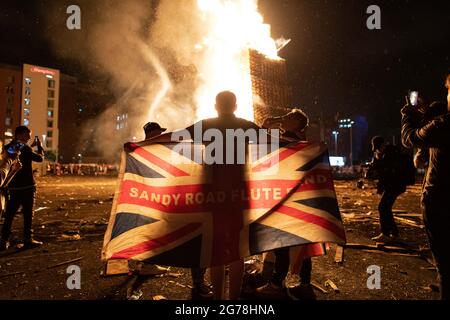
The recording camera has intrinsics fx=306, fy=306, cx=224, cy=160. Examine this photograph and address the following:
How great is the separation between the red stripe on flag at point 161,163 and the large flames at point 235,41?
1550cm

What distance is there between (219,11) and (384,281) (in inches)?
733

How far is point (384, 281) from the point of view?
14.2 ft

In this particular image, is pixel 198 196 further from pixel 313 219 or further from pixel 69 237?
pixel 69 237

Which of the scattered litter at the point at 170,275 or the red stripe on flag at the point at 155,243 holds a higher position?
the red stripe on flag at the point at 155,243

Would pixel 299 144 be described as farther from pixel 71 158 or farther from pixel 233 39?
pixel 71 158

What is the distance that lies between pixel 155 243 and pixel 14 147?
4416 millimetres

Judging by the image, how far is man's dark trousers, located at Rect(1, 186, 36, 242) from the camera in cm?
578

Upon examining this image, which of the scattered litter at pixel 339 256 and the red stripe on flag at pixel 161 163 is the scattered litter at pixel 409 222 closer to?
the scattered litter at pixel 339 256

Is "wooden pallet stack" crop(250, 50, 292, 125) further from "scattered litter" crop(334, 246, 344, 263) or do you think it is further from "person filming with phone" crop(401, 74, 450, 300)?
"person filming with phone" crop(401, 74, 450, 300)

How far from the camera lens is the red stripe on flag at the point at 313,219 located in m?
3.36

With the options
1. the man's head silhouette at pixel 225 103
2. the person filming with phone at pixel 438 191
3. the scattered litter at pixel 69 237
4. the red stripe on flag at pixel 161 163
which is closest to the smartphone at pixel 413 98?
the person filming with phone at pixel 438 191

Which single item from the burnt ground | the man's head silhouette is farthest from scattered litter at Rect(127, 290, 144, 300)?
the man's head silhouette

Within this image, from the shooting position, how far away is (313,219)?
11.2 feet

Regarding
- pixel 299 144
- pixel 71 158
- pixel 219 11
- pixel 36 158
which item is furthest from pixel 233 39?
pixel 71 158
